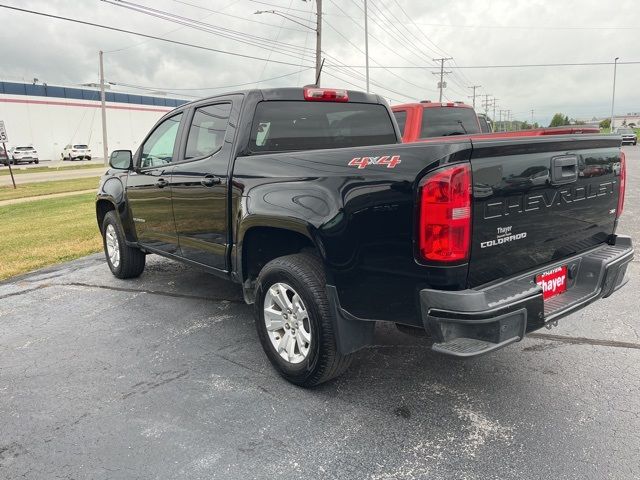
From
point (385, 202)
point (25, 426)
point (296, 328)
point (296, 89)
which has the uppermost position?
point (296, 89)

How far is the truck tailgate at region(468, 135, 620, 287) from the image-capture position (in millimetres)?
2449

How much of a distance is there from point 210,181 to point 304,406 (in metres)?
1.84

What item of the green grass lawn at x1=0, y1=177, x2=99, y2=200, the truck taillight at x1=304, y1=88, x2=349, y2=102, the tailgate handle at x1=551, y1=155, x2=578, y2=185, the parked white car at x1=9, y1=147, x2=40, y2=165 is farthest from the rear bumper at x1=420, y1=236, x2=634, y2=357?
the parked white car at x1=9, y1=147, x2=40, y2=165

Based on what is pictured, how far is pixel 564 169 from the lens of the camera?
2803 mm

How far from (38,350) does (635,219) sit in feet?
29.3

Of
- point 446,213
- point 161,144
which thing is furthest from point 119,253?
point 446,213

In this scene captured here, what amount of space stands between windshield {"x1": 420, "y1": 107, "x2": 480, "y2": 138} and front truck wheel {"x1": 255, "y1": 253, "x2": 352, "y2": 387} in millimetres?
5353

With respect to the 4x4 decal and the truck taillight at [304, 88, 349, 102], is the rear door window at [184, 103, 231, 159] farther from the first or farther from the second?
the 4x4 decal

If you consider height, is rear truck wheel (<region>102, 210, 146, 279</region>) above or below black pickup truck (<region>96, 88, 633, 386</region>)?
below

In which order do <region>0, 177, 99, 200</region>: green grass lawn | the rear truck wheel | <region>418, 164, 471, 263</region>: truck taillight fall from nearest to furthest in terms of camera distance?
<region>418, 164, 471, 263</region>: truck taillight < the rear truck wheel < <region>0, 177, 99, 200</region>: green grass lawn

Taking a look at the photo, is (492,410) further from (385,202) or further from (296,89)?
(296,89)

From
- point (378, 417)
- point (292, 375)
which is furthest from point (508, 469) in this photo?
point (292, 375)

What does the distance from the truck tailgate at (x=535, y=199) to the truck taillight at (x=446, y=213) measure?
0.06 metres

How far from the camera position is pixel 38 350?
13.1ft
